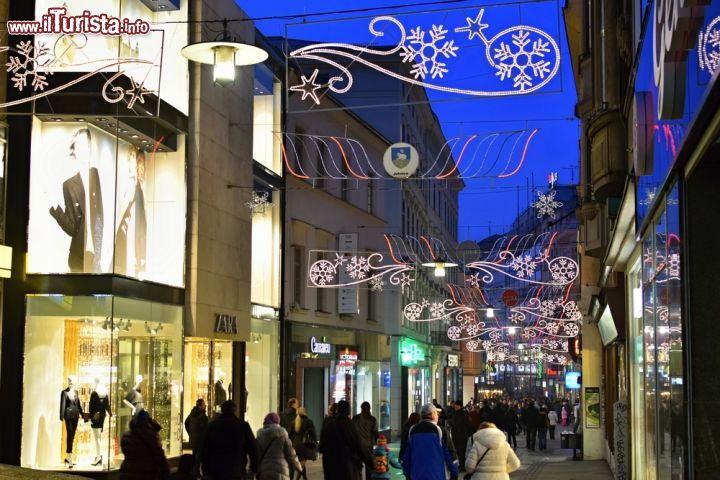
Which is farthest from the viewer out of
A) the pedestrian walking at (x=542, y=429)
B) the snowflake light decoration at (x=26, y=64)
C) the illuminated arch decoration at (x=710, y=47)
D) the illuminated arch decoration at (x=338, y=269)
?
the pedestrian walking at (x=542, y=429)

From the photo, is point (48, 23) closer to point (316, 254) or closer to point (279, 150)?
point (279, 150)

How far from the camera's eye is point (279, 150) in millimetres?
31922

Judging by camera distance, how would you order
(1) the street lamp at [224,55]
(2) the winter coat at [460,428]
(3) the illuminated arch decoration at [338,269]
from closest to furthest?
(1) the street lamp at [224,55]
(2) the winter coat at [460,428]
(3) the illuminated arch decoration at [338,269]

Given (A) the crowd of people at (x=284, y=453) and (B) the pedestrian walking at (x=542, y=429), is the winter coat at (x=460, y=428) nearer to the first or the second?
(A) the crowd of people at (x=284, y=453)

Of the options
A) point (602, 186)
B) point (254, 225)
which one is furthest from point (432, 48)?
point (254, 225)

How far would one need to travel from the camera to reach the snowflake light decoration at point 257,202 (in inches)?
1099

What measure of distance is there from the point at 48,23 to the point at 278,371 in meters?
19.0

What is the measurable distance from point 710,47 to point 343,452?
9.25 meters

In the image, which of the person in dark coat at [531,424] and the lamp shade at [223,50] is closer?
the lamp shade at [223,50]

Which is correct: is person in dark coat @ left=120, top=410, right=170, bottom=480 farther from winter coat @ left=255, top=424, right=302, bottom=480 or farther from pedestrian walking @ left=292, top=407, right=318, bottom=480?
pedestrian walking @ left=292, top=407, right=318, bottom=480

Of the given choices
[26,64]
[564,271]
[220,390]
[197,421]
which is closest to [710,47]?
[26,64]

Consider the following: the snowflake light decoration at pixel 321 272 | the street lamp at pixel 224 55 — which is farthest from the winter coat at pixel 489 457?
the snowflake light decoration at pixel 321 272

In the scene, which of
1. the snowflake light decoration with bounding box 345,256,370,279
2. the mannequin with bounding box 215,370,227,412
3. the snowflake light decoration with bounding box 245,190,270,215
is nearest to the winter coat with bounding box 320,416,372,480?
the mannequin with bounding box 215,370,227,412

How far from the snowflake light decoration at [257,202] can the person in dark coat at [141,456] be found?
1634 cm
